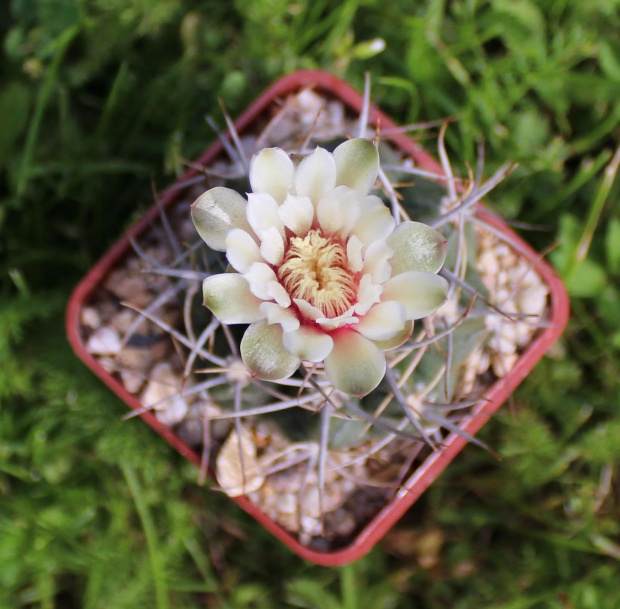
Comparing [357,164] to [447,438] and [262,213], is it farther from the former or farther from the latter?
[447,438]

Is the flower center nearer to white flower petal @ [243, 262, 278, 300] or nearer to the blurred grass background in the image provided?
white flower petal @ [243, 262, 278, 300]

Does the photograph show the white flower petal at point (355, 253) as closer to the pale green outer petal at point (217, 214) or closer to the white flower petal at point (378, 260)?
the white flower petal at point (378, 260)

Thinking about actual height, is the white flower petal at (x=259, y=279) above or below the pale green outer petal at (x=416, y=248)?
below

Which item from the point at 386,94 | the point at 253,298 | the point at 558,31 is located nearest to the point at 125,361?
Answer: the point at 253,298

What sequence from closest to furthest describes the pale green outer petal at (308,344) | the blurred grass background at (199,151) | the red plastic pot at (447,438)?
the pale green outer petal at (308,344), the red plastic pot at (447,438), the blurred grass background at (199,151)

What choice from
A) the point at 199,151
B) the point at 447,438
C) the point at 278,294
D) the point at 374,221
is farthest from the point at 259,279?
the point at 199,151

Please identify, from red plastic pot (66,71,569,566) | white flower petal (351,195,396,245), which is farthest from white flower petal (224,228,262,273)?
red plastic pot (66,71,569,566)

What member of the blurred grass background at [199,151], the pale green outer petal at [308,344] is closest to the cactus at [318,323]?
the pale green outer petal at [308,344]
